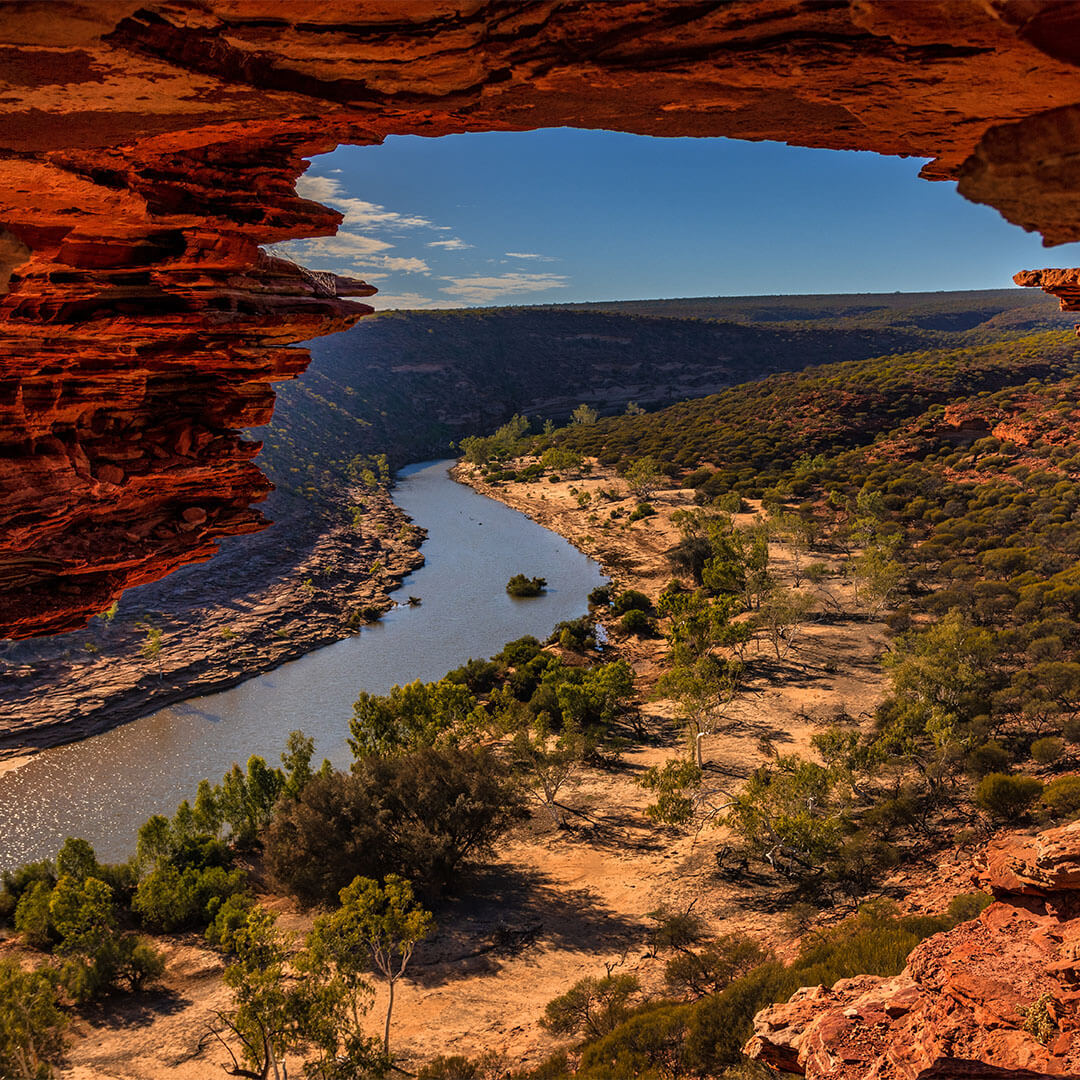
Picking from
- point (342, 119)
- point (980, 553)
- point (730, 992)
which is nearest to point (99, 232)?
point (342, 119)

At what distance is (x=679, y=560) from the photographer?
52.2m

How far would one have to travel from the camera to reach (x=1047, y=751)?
74.5ft

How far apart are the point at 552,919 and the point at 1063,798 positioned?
44.7 ft

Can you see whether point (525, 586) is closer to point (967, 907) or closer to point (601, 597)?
point (601, 597)

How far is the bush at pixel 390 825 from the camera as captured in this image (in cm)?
2258

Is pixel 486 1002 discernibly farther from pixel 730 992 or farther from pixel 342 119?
pixel 342 119

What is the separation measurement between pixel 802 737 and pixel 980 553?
2247 centimetres

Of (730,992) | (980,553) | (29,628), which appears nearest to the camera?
(29,628)

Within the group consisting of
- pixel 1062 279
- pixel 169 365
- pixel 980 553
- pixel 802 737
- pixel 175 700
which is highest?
pixel 1062 279

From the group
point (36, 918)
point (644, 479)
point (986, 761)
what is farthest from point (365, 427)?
point (986, 761)

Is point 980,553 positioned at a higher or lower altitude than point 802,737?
higher

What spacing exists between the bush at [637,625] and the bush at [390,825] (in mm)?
20114

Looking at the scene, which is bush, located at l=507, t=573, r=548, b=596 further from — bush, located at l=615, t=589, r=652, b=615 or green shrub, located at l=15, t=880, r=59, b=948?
green shrub, located at l=15, t=880, r=59, b=948

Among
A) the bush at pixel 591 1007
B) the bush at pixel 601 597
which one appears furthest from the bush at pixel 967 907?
the bush at pixel 601 597
